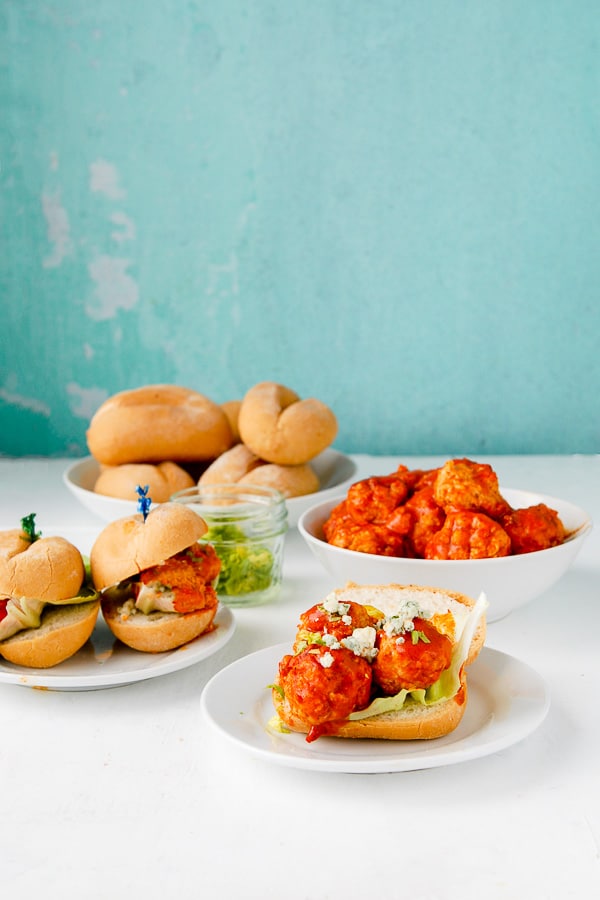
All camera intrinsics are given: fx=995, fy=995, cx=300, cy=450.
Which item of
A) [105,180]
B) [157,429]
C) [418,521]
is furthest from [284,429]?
[105,180]

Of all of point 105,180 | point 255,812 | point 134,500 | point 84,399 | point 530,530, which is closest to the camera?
point 255,812

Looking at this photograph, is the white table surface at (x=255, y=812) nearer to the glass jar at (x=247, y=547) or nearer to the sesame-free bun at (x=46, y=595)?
the sesame-free bun at (x=46, y=595)

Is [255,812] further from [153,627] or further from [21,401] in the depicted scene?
[21,401]

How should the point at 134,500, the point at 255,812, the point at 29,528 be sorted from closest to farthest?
the point at 255,812 → the point at 29,528 → the point at 134,500

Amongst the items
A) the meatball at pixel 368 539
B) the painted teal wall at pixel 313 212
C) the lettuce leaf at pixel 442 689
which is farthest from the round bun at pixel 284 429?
the painted teal wall at pixel 313 212

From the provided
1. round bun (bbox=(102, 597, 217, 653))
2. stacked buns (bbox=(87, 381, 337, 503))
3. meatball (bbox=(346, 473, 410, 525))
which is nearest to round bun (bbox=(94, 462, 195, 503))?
stacked buns (bbox=(87, 381, 337, 503))
